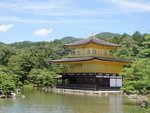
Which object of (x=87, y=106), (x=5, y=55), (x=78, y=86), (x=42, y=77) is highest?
(x=5, y=55)

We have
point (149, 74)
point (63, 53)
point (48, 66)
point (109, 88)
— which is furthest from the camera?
point (63, 53)

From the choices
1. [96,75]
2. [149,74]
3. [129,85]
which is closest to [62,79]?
[96,75]

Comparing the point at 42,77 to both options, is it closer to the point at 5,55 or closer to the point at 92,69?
the point at 92,69

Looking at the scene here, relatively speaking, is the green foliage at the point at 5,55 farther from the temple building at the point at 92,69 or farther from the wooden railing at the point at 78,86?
the wooden railing at the point at 78,86

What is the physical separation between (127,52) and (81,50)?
15013mm

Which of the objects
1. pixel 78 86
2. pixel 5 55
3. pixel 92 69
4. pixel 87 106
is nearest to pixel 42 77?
pixel 78 86

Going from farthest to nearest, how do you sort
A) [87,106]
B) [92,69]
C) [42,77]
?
[42,77]
[92,69]
[87,106]

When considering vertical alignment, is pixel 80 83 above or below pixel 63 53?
below

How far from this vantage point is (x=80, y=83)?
145 feet

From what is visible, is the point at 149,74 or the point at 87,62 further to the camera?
the point at 87,62

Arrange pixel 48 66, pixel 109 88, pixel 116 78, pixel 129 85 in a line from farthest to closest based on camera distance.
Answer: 1. pixel 48 66
2. pixel 116 78
3. pixel 109 88
4. pixel 129 85

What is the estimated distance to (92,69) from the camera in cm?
4362

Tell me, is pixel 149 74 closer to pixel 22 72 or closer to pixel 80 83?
pixel 80 83

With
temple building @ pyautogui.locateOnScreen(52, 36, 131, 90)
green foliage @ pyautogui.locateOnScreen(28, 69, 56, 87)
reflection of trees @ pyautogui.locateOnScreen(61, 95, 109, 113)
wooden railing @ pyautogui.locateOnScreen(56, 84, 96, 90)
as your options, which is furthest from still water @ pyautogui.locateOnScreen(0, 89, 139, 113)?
green foliage @ pyautogui.locateOnScreen(28, 69, 56, 87)
